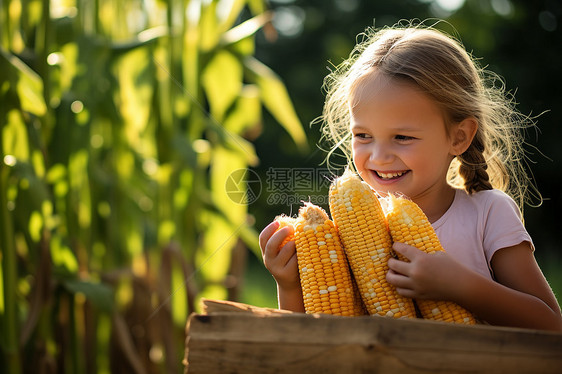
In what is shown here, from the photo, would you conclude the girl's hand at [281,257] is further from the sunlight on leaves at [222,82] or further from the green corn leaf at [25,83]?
the sunlight on leaves at [222,82]

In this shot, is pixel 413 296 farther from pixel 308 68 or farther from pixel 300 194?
pixel 308 68

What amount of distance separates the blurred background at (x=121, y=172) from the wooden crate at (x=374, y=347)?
3.29ft

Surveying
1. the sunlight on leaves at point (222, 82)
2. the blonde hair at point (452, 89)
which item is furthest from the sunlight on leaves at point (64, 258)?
the blonde hair at point (452, 89)

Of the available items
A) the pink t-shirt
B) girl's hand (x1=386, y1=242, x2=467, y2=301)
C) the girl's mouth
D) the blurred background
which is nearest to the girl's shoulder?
the pink t-shirt

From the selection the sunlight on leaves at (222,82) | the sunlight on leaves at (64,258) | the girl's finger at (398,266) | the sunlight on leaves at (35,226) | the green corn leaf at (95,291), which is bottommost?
the green corn leaf at (95,291)

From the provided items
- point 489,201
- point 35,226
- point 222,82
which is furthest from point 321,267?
point 222,82

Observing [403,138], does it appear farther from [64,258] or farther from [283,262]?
[64,258]

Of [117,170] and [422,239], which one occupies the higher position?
[422,239]

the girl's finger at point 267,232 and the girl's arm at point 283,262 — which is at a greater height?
the girl's finger at point 267,232

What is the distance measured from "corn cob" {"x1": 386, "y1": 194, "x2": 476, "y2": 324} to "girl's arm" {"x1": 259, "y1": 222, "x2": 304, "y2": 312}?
0.47ft

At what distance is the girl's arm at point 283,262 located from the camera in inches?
33.6

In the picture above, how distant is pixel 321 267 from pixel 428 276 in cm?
15

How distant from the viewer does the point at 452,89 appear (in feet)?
3.14

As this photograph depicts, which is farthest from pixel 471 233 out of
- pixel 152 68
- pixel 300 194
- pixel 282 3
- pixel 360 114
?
pixel 282 3
